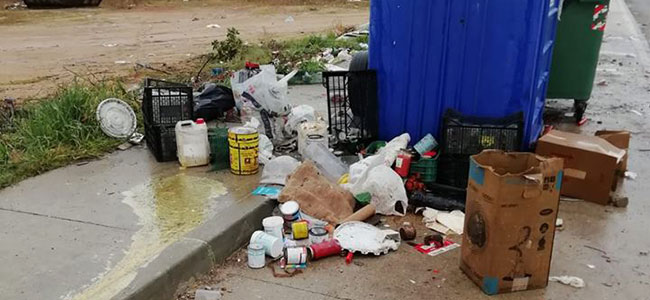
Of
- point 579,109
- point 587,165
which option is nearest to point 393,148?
point 587,165

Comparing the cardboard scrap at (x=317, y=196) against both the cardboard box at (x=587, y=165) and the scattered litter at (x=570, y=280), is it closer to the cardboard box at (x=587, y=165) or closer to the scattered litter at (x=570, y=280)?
the scattered litter at (x=570, y=280)

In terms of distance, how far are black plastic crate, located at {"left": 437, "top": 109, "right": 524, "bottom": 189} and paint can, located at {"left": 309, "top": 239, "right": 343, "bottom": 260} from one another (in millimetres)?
1269

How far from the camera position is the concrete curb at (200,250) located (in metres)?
2.79

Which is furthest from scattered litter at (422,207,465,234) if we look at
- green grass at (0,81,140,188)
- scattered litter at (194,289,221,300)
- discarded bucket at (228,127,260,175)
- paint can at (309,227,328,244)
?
green grass at (0,81,140,188)

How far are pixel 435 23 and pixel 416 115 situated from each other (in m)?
0.75

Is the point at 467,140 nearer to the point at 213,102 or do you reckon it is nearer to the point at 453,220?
the point at 453,220

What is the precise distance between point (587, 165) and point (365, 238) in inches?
72.9

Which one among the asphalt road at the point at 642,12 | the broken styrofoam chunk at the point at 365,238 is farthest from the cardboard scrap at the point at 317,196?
the asphalt road at the point at 642,12

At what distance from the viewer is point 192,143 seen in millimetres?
4406

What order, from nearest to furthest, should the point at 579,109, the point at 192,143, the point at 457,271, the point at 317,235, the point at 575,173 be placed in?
the point at 457,271 < the point at 317,235 < the point at 575,173 < the point at 192,143 < the point at 579,109

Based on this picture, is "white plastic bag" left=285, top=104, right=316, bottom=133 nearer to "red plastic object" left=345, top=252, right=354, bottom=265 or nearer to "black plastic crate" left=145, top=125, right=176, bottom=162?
"black plastic crate" left=145, top=125, right=176, bottom=162

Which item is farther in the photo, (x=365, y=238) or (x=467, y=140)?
(x=467, y=140)

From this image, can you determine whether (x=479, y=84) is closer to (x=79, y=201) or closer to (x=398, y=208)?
(x=398, y=208)

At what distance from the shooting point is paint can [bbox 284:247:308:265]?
3195 millimetres
